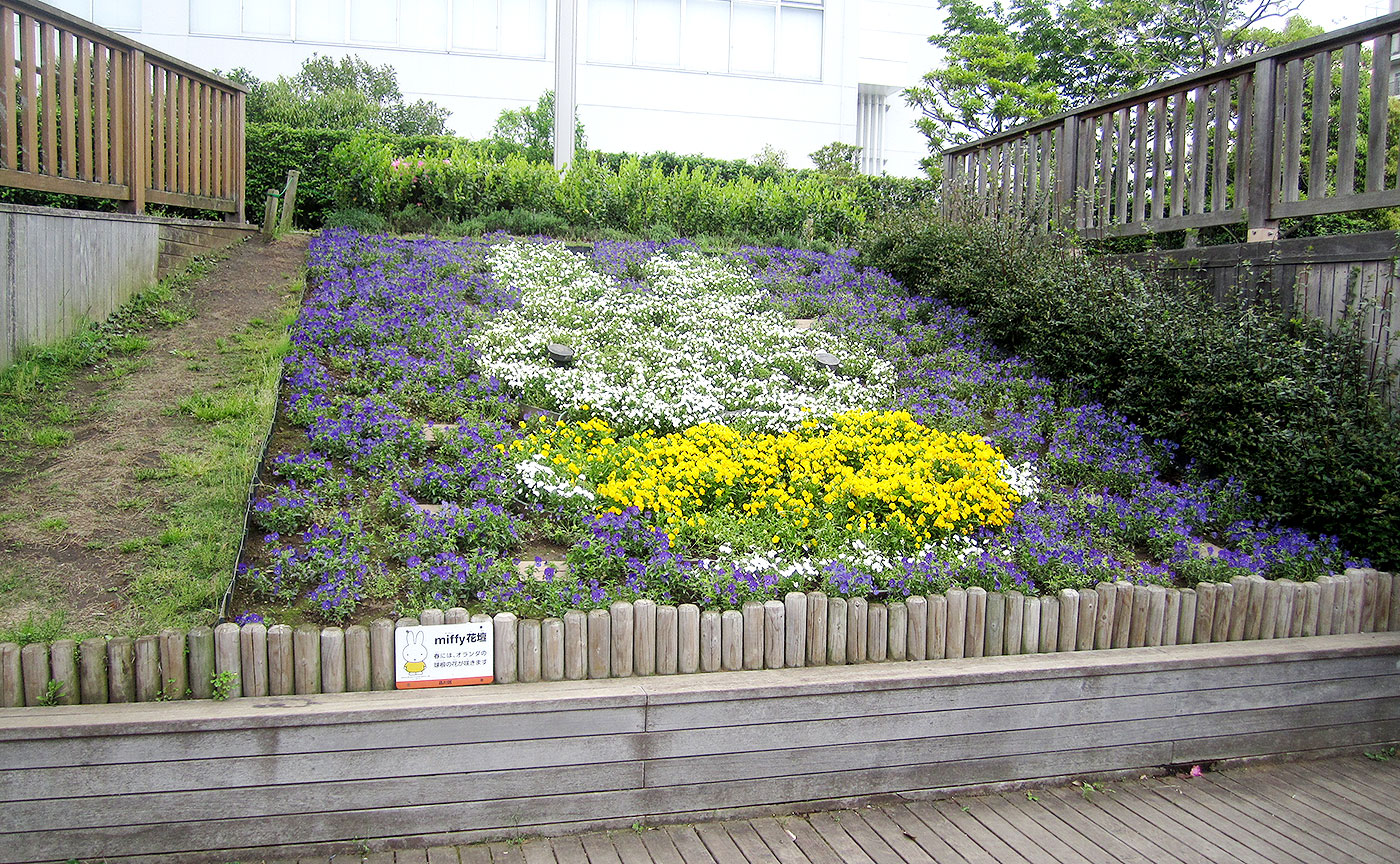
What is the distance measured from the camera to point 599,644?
320 centimetres

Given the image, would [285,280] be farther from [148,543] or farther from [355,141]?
[148,543]

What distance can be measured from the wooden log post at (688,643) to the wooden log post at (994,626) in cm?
116

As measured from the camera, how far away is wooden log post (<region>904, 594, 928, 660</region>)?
11.4 ft

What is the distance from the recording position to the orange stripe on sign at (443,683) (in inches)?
120

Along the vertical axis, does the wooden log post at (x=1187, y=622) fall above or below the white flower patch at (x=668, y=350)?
below

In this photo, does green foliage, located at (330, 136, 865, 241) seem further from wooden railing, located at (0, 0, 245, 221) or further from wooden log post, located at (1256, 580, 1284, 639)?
wooden log post, located at (1256, 580, 1284, 639)

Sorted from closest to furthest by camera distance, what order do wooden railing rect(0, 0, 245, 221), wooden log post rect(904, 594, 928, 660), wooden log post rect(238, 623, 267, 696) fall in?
wooden log post rect(238, 623, 267, 696) → wooden log post rect(904, 594, 928, 660) → wooden railing rect(0, 0, 245, 221)

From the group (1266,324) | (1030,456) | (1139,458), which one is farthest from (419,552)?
(1266,324)

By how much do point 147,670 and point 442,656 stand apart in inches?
34.9

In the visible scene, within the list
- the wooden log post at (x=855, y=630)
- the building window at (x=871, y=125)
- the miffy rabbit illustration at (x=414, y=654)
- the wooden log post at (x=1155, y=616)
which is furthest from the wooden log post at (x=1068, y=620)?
the building window at (x=871, y=125)

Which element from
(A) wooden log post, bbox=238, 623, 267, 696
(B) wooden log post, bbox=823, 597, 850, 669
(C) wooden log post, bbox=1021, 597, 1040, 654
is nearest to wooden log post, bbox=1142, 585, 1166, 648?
(C) wooden log post, bbox=1021, 597, 1040, 654

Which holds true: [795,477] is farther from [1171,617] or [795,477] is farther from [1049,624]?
[1171,617]

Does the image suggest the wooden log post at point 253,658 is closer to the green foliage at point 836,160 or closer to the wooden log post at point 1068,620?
the wooden log post at point 1068,620

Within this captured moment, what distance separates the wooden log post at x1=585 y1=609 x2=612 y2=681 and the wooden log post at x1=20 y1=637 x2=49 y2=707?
166 centimetres
